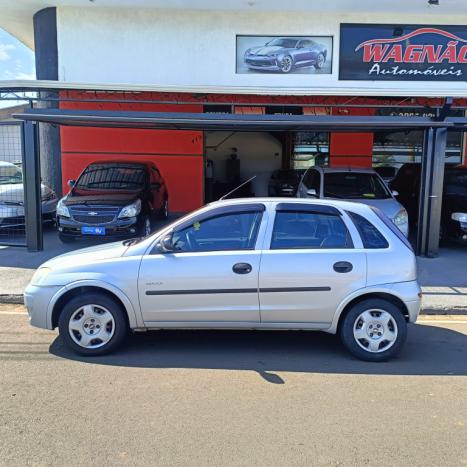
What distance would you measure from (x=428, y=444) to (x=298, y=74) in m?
10.5

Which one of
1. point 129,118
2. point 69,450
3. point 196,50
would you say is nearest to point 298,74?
point 196,50

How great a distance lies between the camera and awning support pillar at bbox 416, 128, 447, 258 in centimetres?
948

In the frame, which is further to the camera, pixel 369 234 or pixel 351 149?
pixel 351 149

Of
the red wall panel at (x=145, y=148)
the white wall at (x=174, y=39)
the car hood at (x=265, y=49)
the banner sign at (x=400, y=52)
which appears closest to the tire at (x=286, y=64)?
the white wall at (x=174, y=39)

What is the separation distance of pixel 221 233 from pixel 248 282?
0.58 meters

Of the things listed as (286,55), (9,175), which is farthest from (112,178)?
(286,55)

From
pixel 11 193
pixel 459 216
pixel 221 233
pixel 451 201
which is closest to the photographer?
pixel 221 233

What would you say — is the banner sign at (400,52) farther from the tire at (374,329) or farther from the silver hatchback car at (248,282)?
the tire at (374,329)

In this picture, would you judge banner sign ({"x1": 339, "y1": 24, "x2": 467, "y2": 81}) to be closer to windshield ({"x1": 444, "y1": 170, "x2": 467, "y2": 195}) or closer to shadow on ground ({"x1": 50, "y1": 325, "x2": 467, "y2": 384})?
windshield ({"x1": 444, "y1": 170, "x2": 467, "y2": 195})

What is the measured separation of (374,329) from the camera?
4801mm

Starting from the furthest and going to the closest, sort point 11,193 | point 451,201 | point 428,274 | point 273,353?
point 11,193
point 451,201
point 428,274
point 273,353

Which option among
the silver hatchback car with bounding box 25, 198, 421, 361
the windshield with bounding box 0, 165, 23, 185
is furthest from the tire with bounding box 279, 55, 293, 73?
the silver hatchback car with bounding box 25, 198, 421, 361

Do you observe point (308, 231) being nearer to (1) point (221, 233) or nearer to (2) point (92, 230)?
(1) point (221, 233)

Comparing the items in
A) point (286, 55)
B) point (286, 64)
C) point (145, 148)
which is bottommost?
point (145, 148)
